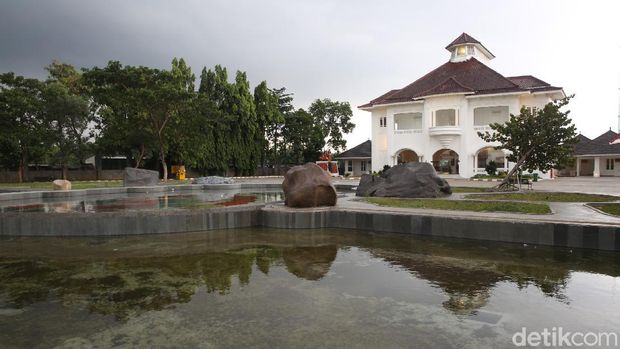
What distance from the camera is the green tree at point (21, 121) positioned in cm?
3150

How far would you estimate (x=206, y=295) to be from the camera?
6.05 m

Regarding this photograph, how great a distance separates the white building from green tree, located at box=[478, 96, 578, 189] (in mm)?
18049

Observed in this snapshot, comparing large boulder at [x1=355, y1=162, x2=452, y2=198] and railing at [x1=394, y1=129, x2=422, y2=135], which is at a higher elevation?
railing at [x1=394, y1=129, x2=422, y2=135]

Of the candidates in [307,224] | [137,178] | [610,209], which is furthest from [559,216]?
[137,178]

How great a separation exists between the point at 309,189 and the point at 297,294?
7075 mm

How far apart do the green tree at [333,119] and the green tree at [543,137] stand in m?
36.1

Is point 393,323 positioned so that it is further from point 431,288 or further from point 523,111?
point 523,111

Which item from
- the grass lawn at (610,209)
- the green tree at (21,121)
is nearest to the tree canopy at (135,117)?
the green tree at (21,121)

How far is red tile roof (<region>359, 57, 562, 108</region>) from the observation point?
123ft

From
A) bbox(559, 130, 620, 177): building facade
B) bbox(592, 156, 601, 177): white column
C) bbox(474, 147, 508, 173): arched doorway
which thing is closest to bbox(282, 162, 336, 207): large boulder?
bbox(474, 147, 508, 173): arched doorway

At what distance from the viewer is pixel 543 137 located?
1952 centimetres

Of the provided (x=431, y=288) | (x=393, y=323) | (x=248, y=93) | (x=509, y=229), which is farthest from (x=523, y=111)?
(x=248, y=93)

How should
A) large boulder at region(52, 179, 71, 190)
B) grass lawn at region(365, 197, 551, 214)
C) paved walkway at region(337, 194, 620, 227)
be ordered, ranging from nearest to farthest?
paved walkway at region(337, 194, 620, 227)
grass lawn at region(365, 197, 551, 214)
large boulder at region(52, 179, 71, 190)

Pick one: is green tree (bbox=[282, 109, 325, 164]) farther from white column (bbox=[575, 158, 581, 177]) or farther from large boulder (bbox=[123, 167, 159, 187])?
white column (bbox=[575, 158, 581, 177])
